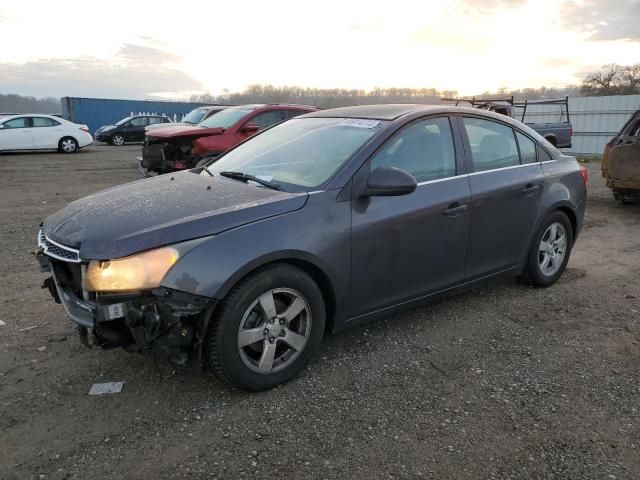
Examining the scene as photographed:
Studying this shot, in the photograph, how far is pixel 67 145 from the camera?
2005 centimetres

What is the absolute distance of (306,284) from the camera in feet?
10.2

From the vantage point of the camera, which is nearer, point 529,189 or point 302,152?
point 302,152

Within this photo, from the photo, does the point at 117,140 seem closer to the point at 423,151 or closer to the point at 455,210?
the point at 423,151

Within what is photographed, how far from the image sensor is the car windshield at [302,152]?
3.45 metres

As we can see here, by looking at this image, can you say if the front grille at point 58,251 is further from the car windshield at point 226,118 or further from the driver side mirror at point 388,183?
the car windshield at point 226,118

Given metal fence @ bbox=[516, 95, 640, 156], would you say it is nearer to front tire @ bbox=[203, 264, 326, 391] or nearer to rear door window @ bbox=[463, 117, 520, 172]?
rear door window @ bbox=[463, 117, 520, 172]

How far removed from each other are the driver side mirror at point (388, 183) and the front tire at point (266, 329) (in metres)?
0.69

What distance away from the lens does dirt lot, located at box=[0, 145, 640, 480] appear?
2.53 meters

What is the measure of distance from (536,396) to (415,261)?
113 centimetres

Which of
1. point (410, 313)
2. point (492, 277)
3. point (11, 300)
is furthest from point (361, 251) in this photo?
point (11, 300)

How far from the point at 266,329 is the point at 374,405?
762 mm

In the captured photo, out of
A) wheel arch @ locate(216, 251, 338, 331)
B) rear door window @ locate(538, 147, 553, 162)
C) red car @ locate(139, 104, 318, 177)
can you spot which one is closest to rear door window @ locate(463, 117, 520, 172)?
rear door window @ locate(538, 147, 553, 162)

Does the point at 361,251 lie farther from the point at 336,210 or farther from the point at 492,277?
the point at 492,277

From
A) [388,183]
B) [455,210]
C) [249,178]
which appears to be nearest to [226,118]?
[249,178]
